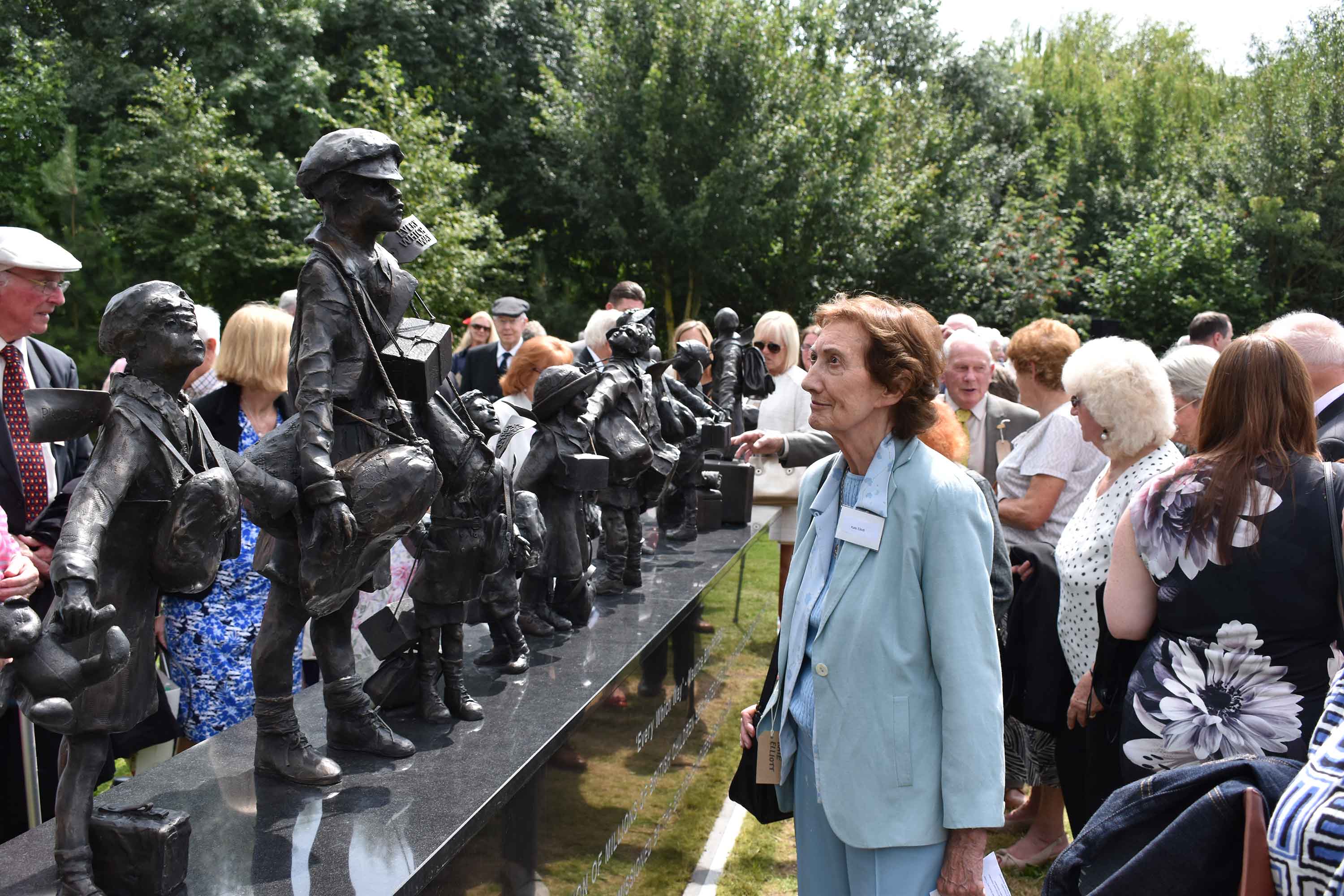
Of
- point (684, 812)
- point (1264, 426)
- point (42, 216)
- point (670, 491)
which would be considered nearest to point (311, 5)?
point (42, 216)

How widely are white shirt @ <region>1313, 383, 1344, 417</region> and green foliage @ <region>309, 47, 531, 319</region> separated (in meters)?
13.8

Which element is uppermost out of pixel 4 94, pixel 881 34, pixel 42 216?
pixel 881 34

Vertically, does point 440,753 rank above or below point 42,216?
below

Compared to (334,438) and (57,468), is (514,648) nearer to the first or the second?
(334,438)

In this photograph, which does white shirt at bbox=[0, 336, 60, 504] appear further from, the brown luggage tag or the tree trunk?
the tree trunk

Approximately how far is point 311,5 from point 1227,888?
23346 millimetres

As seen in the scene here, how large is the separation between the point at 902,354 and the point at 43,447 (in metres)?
3.10

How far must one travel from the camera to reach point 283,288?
19.8 meters

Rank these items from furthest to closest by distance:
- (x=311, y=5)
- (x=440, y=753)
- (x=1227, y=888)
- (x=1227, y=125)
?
1. (x=1227, y=125)
2. (x=311, y=5)
3. (x=440, y=753)
4. (x=1227, y=888)

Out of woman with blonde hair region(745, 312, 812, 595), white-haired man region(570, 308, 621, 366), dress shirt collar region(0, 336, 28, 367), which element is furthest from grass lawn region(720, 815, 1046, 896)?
dress shirt collar region(0, 336, 28, 367)

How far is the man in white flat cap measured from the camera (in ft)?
11.0

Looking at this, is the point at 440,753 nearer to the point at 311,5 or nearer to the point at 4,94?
the point at 4,94

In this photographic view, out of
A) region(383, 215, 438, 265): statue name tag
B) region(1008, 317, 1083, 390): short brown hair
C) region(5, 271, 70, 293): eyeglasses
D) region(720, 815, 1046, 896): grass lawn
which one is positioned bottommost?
region(720, 815, 1046, 896): grass lawn

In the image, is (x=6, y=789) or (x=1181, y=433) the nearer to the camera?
(x=6, y=789)
